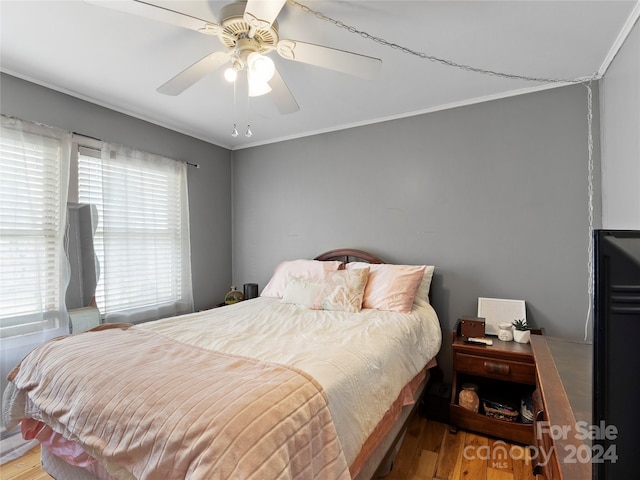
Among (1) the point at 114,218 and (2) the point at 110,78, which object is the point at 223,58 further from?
(1) the point at 114,218

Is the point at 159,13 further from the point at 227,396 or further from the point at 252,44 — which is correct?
the point at 227,396

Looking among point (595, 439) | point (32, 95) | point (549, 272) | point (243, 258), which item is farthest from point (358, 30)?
point (243, 258)

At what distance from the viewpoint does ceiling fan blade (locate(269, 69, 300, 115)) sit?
1801 mm

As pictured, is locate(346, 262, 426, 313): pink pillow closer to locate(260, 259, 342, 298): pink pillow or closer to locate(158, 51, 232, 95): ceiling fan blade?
locate(260, 259, 342, 298): pink pillow

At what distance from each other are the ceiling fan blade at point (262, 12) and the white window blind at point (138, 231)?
2.07 metres

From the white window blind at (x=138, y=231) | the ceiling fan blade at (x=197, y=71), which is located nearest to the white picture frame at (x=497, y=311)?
the ceiling fan blade at (x=197, y=71)

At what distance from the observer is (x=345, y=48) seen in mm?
1935

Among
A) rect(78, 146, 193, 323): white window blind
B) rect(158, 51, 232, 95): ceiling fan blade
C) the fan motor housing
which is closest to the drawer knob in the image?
the fan motor housing

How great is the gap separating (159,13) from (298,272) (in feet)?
7.32

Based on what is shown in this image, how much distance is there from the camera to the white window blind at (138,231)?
266 centimetres

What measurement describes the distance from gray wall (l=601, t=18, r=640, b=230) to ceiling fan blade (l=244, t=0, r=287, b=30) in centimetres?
183

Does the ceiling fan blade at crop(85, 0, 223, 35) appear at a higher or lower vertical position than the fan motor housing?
lower

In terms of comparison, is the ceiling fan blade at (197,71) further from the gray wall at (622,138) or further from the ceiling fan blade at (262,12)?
the gray wall at (622,138)

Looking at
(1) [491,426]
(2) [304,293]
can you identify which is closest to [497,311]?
(1) [491,426]
